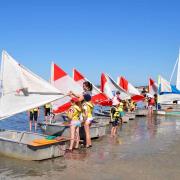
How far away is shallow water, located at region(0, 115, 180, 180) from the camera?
7.73m

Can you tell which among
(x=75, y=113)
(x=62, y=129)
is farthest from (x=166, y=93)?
(x=75, y=113)

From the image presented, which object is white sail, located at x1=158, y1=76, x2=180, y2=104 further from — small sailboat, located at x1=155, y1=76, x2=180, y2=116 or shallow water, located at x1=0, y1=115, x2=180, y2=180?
shallow water, located at x1=0, y1=115, x2=180, y2=180

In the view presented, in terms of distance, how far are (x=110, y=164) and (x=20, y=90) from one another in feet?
11.2

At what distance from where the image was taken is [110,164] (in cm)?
868

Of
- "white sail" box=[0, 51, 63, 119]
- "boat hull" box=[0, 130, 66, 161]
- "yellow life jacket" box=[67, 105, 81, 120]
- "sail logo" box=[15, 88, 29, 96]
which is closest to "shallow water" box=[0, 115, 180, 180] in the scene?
"boat hull" box=[0, 130, 66, 161]

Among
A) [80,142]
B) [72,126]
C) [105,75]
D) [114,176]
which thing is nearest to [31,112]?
[105,75]

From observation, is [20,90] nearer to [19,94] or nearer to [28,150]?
[19,94]

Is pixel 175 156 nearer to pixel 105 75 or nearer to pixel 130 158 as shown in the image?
pixel 130 158

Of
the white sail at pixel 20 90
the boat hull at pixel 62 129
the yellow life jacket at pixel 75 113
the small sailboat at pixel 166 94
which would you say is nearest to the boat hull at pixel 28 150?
the white sail at pixel 20 90

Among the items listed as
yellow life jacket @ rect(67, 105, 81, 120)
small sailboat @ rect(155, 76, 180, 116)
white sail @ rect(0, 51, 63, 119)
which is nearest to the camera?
white sail @ rect(0, 51, 63, 119)

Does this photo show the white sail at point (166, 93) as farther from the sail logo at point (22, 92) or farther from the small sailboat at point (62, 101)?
the sail logo at point (22, 92)

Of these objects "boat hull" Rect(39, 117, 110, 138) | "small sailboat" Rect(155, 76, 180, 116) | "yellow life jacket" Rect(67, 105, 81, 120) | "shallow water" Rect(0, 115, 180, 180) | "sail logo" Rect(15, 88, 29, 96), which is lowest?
"shallow water" Rect(0, 115, 180, 180)

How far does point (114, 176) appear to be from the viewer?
7.64 meters

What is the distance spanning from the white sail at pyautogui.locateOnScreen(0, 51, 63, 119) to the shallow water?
1.60 m
